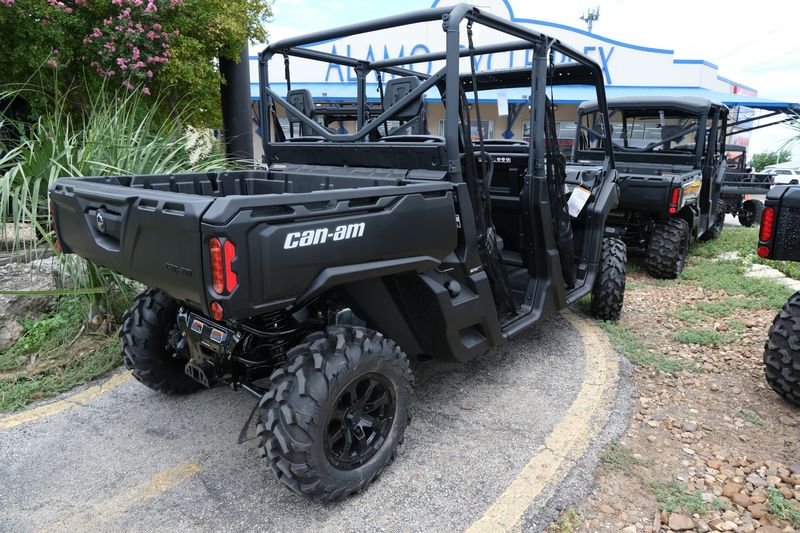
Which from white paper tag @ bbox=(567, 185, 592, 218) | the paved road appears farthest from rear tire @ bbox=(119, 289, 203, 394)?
white paper tag @ bbox=(567, 185, 592, 218)

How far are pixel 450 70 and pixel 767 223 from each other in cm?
212

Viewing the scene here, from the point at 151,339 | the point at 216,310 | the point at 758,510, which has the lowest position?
the point at 758,510

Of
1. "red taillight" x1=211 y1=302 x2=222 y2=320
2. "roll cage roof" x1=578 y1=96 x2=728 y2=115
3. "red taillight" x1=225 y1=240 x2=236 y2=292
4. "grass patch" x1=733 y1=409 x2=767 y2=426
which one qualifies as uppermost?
"roll cage roof" x1=578 y1=96 x2=728 y2=115

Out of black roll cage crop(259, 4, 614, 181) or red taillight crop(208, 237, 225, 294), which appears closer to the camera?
red taillight crop(208, 237, 225, 294)

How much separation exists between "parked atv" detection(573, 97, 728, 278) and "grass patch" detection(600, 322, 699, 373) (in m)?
2.09

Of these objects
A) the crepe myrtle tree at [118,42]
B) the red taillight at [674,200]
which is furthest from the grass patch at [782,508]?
the crepe myrtle tree at [118,42]

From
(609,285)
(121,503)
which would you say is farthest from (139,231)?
(609,285)

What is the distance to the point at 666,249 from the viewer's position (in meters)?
6.31

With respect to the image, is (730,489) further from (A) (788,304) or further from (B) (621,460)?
(A) (788,304)

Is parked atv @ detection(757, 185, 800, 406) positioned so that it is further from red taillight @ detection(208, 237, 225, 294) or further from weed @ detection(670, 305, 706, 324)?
red taillight @ detection(208, 237, 225, 294)

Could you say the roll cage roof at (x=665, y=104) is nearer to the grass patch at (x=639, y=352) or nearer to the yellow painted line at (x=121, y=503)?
the grass patch at (x=639, y=352)

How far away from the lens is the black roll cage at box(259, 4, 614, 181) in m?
2.81

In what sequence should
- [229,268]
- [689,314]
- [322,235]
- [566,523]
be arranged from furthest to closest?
[689,314], [566,523], [322,235], [229,268]

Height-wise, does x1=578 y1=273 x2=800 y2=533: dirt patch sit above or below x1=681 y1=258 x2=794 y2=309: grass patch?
below
